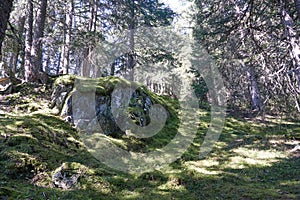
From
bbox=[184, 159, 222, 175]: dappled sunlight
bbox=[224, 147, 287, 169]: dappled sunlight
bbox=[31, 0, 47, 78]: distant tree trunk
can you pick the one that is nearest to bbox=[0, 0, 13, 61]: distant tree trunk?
bbox=[184, 159, 222, 175]: dappled sunlight

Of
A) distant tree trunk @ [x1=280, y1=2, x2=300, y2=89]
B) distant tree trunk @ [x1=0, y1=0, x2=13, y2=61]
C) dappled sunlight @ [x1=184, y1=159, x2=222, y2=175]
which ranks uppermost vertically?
distant tree trunk @ [x1=280, y1=2, x2=300, y2=89]

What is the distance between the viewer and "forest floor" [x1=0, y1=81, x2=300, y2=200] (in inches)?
217

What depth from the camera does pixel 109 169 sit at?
699 centimetres

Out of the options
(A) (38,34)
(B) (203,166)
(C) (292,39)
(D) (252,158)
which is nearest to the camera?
(C) (292,39)

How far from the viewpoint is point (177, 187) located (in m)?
6.52

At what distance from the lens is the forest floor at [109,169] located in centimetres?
552

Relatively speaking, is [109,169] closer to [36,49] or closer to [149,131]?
[149,131]

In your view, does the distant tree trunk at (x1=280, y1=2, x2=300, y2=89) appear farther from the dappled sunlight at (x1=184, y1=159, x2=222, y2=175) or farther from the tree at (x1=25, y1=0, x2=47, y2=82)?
the tree at (x1=25, y1=0, x2=47, y2=82)

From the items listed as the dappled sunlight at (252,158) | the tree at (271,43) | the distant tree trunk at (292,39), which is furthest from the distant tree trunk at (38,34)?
the distant tree trunk at (292,39)

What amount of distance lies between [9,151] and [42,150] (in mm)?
755

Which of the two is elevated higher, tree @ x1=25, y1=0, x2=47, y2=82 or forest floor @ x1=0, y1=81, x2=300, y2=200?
tree @ x1=25, y1=0, x2=47, y2=82

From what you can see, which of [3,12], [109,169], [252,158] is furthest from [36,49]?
[252,158]

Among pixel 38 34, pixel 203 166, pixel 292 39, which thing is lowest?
pixel 203 166

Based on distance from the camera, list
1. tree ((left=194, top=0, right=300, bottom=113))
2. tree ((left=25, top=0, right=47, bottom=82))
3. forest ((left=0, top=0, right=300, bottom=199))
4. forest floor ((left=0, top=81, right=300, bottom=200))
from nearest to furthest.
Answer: forest floor ((left=0, top=81, right=300, bottom=200)) < forest ((left=0, top=0, right=300, bottom=199)) < tree ((left=194, top=0, right=300, bottom=113)) < tree ((left=25, top=0, right=47, bottom=82))
